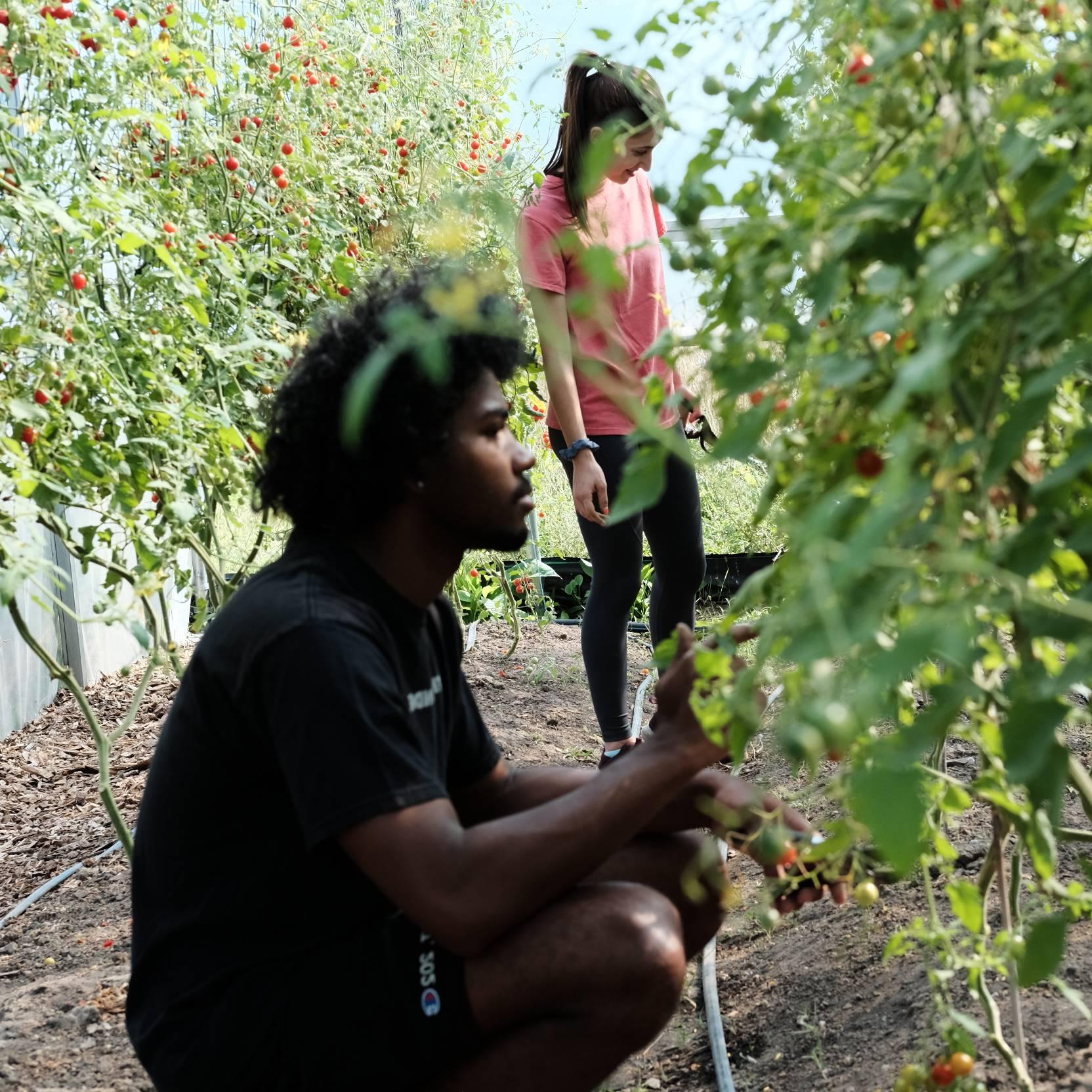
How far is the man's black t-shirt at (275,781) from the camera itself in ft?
4.56

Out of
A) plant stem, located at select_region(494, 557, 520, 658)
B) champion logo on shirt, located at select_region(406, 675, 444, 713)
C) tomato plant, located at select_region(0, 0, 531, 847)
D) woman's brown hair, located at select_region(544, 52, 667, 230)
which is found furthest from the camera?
plant stem, located at select_region(494, 557, 520, 658)

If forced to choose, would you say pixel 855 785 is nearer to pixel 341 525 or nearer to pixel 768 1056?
pixel 341 525

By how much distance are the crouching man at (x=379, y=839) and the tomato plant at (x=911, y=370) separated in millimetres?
365

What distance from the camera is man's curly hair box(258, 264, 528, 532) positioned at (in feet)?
5.21

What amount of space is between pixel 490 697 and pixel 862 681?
12.3 feet

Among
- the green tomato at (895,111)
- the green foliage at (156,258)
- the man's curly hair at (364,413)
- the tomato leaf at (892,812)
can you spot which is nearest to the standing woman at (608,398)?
the green foliage at (156,258)

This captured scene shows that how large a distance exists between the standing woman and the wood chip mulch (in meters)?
1.35

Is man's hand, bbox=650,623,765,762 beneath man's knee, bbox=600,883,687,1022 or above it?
above

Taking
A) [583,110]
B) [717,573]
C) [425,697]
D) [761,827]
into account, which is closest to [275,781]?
[425,697]

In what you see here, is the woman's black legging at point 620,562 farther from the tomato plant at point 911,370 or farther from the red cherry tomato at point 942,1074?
the tomato plant at point 911,370

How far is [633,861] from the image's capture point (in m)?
1.78

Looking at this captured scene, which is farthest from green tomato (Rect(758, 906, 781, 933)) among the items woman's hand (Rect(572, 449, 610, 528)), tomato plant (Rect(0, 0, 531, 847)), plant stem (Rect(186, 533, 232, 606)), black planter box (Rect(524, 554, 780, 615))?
black planter box (Rect(524, 554, 780, 615))

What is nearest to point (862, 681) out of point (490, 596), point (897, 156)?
point (897, 156)

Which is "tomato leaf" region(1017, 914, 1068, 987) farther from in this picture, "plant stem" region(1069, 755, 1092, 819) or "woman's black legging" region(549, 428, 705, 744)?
"woman's black legging" region(549, 428, 705, 744)
